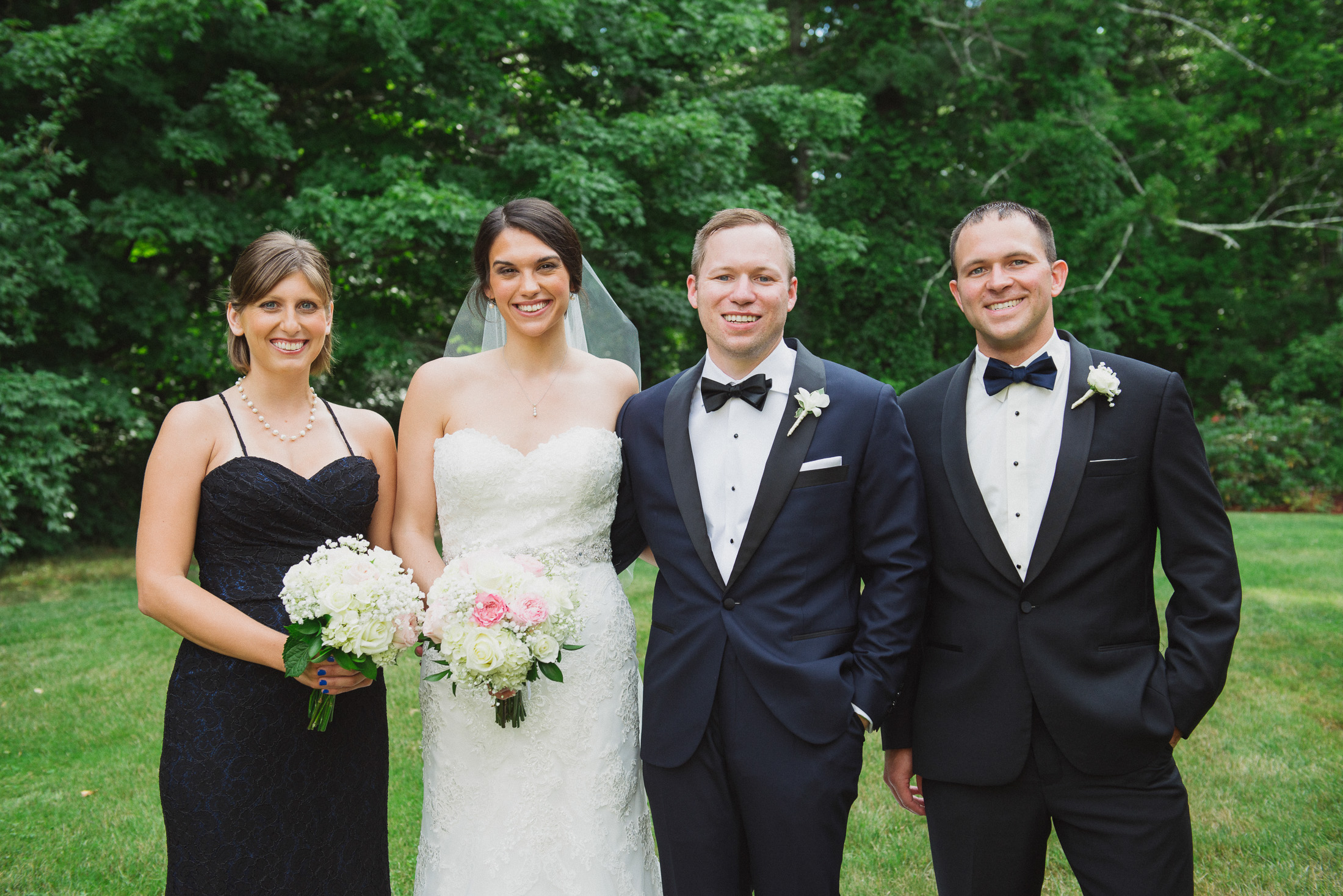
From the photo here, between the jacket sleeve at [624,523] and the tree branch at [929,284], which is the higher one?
the tree branch at [929,284]

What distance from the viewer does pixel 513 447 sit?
11.3 feet

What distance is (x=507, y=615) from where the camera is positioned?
2.73 metres

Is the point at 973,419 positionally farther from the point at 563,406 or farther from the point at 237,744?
the point at 237,744

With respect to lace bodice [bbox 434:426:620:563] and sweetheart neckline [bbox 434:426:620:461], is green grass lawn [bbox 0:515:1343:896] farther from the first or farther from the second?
sweetheart neckline [bbox 434:426:620:461]

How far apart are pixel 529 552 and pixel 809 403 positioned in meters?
1.13

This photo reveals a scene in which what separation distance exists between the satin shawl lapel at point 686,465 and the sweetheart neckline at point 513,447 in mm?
385

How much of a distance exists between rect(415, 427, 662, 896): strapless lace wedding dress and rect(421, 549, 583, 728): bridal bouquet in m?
0.37

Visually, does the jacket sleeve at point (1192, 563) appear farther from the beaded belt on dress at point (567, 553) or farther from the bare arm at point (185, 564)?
the bare arm at point (185, 564)

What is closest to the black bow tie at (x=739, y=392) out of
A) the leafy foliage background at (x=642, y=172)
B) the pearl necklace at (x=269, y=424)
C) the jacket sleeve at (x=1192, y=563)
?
the jacket sleeve at (x=1192, y=563)

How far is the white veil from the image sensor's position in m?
4.08

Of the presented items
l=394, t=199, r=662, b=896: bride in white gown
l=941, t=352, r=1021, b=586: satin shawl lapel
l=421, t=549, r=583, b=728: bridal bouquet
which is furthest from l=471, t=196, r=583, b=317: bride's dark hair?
l=941, t=352, r=1021, b=586: satin shawl lapel

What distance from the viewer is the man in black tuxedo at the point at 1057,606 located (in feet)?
8.69

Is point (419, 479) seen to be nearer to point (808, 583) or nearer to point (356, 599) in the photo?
point (356, 599)

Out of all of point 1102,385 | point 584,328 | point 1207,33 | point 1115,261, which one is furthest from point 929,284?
point 1102,385
